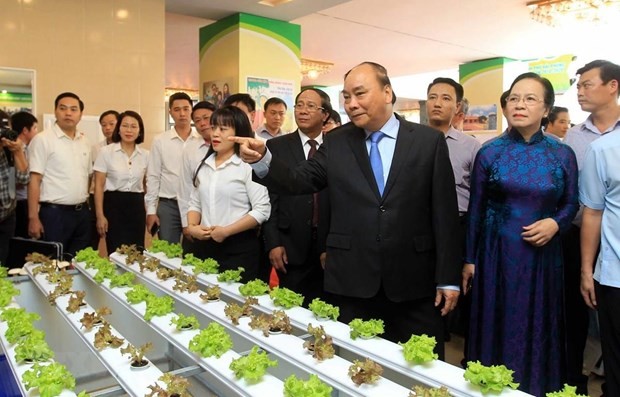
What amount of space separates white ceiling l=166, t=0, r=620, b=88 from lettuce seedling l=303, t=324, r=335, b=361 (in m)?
4.63

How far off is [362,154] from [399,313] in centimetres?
59

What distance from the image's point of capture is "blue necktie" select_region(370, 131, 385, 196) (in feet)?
6.08

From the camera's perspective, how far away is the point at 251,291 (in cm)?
181

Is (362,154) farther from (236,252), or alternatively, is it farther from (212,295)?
(236,252)

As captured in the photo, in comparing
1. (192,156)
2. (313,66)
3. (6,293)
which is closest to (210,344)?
(6,293)

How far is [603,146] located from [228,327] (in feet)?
4.57

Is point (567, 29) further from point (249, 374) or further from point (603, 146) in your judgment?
point (249, 374)

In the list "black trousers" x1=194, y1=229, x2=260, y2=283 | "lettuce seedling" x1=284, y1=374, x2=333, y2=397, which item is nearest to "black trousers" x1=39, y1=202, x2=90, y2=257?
"black trousers" x1=194, y1=229, x2=260, y2=283

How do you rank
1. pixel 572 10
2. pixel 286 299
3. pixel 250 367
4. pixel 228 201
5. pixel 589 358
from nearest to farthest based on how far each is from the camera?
pixel 250 367, pixel 286 299, pixel 228 201, pixel 589 358, pixel 572 10

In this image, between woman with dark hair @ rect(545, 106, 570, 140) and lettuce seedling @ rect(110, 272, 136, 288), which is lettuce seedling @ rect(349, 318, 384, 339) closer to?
lettuce seedling @ rect(110, 272, 136, 288)

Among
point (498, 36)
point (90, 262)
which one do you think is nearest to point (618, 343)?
point (90, 262)

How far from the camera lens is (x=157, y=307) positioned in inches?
64.2

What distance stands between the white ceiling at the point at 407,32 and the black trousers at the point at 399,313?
421 cm

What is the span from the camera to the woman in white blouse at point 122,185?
3805 mm
